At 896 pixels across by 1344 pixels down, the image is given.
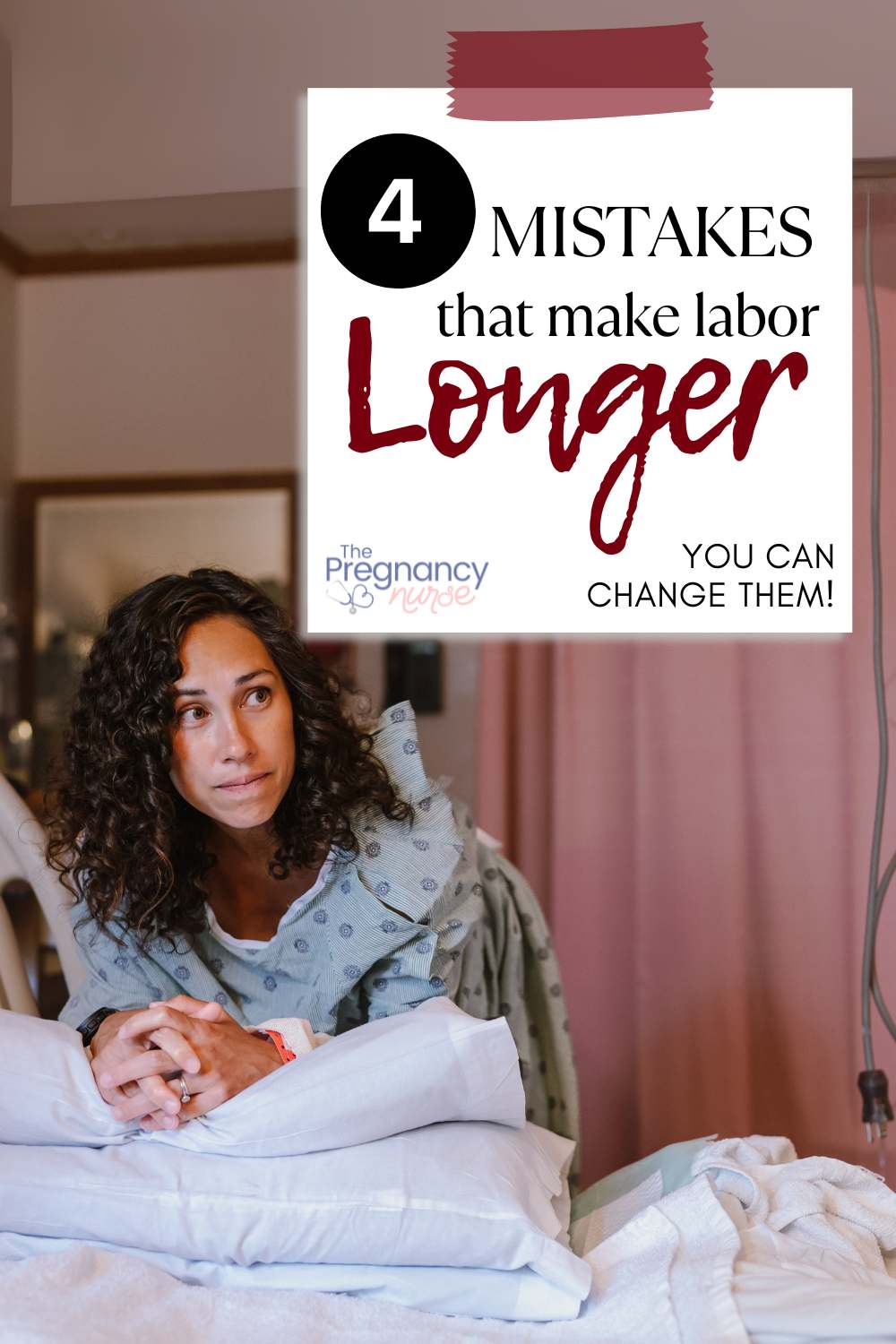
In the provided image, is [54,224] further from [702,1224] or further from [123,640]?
[702,1224]

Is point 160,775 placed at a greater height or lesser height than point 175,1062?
greater

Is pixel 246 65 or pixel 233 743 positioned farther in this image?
pixel 246 65

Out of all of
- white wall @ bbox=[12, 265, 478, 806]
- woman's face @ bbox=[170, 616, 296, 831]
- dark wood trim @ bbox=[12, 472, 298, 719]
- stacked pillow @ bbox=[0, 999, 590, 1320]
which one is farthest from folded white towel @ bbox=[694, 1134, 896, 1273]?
dark wood trim @ bbox=[12, 472, 298, 719]

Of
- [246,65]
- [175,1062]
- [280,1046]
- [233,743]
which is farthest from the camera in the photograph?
[246,65]

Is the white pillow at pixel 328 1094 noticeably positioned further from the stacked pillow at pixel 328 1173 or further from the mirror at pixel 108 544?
the mirror at pixel 108 544

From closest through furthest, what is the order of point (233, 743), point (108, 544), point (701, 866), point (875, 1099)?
point (233, 743) < point (875, 1099) < point (701, 866) < point (108, 544)

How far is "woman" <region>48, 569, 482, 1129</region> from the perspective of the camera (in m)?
1.23

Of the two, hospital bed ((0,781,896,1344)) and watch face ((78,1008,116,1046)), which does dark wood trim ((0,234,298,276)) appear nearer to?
watch face ((78,1008,116,1046))

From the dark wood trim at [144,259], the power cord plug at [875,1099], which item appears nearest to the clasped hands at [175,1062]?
the power cord plug at [875,1099]

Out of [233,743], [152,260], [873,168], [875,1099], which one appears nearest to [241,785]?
[233,743]

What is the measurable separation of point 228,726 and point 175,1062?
0.36 m

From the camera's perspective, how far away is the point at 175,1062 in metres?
0.99

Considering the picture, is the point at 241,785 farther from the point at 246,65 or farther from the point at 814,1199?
the point at 246,65

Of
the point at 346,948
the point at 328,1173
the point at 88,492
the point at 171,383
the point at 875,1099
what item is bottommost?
Answer: the point at 875,1099
